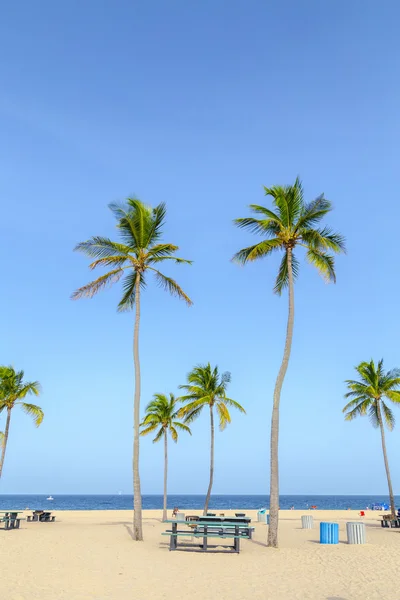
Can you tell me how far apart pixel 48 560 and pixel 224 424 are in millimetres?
19983

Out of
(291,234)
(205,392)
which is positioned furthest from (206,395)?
(291,234)

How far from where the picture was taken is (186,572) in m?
12.0

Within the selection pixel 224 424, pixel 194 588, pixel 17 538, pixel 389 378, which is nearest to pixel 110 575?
pixel 194 588

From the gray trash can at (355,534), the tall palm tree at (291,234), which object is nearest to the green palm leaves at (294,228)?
the tall palm tree at (291,234)

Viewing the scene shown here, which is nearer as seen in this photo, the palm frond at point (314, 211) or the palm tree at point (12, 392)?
the palm frond at point (314, 211)

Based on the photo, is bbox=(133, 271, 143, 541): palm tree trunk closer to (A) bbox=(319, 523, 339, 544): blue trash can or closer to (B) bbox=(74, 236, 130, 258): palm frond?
(B) bbox=(74, 236, 130, 258): palm frond

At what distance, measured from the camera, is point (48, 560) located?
42.4ft

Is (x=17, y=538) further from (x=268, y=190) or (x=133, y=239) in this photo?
(x=268, y=190)

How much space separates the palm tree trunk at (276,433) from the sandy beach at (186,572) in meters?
0.72

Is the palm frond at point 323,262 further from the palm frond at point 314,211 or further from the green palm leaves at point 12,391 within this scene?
the green palm leaves at point 12,391

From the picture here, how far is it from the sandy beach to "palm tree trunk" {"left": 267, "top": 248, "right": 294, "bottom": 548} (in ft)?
2.37

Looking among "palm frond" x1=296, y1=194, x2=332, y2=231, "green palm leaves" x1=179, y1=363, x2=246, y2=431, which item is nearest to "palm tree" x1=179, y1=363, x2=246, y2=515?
"green palm leaves" x1=179, y1=363, x2=246, y2=431

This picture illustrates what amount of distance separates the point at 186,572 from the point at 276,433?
6.77 meters

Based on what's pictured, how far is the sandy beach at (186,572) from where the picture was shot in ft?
31.1
